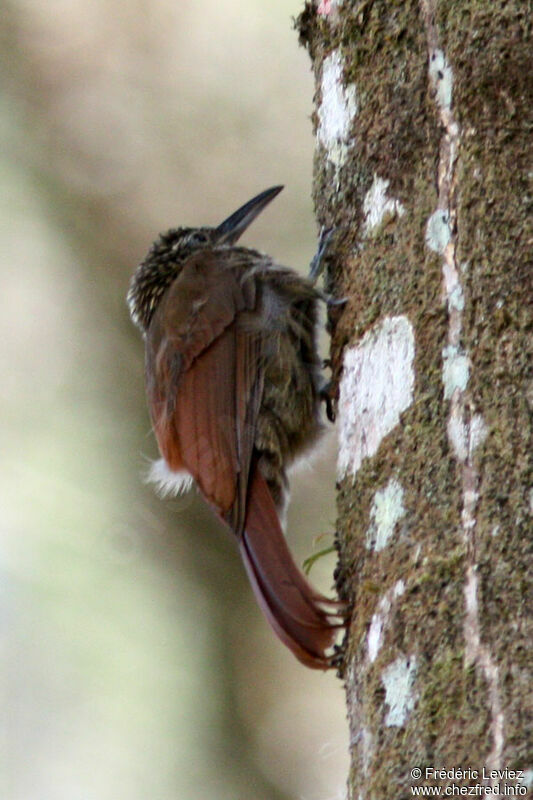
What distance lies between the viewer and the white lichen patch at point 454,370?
6.75 feet

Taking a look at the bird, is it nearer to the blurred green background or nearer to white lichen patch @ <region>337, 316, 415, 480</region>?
white lichen patch @ <region>337, 316, 415, 480</region>

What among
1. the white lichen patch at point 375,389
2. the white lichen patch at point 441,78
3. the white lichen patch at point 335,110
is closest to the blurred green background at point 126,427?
the white lichen patch at point 375,389

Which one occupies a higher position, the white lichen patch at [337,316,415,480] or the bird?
the bird

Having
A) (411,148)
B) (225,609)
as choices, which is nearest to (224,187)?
(225,609)

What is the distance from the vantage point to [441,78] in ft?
7.68

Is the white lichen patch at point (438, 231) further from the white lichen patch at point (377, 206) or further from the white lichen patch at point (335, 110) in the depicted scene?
the white lichen patch at point (335, 110)

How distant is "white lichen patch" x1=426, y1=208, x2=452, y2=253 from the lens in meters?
2.23

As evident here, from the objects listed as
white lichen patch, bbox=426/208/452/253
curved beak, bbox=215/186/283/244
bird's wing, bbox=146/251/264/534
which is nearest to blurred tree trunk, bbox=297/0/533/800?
white lichen patch, bbox=426/208/452/253

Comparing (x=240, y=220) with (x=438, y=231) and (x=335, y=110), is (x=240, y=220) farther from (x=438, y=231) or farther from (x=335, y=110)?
(x=438, y=231)

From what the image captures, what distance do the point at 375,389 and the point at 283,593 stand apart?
0.50 metres

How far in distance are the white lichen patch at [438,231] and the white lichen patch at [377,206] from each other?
0.41 feet

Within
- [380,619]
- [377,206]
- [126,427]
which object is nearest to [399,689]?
[380,619]

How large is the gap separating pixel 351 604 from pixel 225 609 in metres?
2.54

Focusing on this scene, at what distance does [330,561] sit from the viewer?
15.3ft
